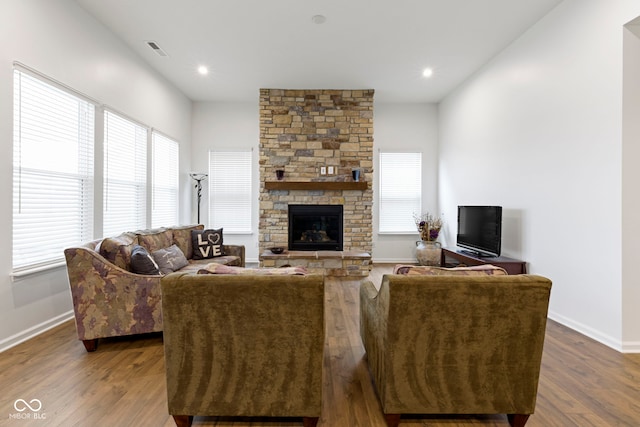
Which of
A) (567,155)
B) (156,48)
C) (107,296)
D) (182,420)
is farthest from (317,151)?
(182,420)

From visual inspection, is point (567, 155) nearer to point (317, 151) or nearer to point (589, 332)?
point (589, 332)

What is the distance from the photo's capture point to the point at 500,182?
173 inches

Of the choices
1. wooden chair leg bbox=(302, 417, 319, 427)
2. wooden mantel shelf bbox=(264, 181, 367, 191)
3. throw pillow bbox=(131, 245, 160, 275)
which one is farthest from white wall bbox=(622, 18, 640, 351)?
throw pillow bbox=(131, 245, 160, 275)

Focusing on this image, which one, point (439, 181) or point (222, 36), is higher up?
point (222, 36)

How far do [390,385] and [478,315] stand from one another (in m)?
0.57

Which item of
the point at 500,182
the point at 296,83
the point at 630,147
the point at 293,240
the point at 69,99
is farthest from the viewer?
the point at 293,240

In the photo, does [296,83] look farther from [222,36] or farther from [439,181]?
[439,181]

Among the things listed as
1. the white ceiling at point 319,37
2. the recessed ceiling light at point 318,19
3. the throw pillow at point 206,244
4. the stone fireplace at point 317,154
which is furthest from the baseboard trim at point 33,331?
the recessed ceiling light at point 318,19

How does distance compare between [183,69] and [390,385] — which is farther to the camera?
[183,69]

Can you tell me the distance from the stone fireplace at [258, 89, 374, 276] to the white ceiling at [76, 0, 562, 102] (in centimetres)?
36

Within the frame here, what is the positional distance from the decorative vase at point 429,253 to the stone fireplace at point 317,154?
3.23 feet

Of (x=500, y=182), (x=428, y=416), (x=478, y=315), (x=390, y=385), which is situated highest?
(x=500, y=182)

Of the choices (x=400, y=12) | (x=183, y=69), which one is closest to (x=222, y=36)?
(x=183, y=69)

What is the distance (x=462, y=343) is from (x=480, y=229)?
3.17 metres
